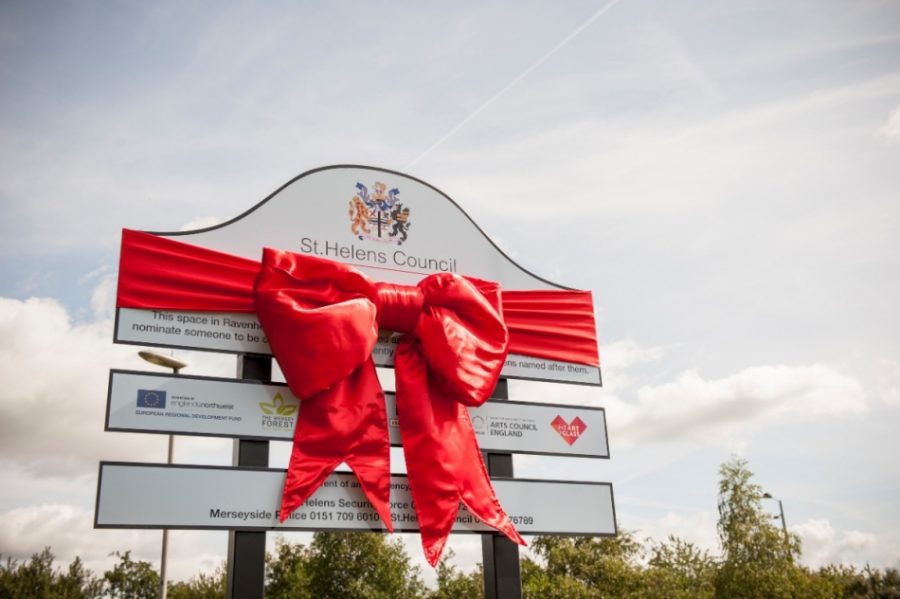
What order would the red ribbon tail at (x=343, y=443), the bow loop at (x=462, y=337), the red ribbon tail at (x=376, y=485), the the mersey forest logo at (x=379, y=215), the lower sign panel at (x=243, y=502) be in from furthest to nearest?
the the mersey forest logo at (x=379, y=215) < the bow loop at (x=462, y=337) < the red ribbon tail at (x=376, y=485) < the red ribbon tail at (x=343, y=443) < the lower sign panel at (x=243, y=502)

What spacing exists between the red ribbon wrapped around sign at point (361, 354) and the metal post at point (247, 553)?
0.24m

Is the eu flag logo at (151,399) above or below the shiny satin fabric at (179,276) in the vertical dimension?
below

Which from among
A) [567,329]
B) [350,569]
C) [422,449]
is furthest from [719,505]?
[422,449]

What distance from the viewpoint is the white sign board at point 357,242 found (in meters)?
5.56

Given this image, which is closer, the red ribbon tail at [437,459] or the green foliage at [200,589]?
the red ribbon tail at [437,459]

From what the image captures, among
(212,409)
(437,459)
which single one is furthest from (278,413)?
(437,459)

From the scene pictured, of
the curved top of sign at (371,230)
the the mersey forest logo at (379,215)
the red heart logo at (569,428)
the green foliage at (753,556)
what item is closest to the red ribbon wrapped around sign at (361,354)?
the curved top of sign at (371,230)

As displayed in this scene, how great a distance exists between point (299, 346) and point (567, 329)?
267 cm

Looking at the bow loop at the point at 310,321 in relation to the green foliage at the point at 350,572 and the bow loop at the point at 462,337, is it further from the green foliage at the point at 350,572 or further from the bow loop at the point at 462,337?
the green foliage at the point at 350,572

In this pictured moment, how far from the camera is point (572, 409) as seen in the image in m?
6.68

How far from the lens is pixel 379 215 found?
652cm

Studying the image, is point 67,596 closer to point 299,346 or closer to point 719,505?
point 719,505

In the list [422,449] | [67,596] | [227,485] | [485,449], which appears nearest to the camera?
[227,485]

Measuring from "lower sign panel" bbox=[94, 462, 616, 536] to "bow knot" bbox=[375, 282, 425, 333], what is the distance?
44.9 inches
